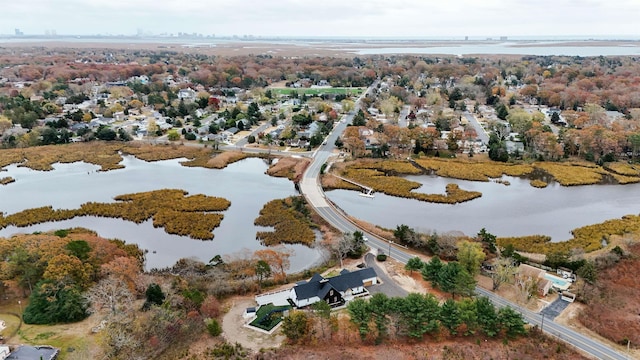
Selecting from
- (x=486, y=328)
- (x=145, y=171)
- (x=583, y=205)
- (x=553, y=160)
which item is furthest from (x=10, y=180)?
(x=553, y=160)

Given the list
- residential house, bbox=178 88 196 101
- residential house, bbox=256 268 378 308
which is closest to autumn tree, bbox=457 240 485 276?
residential house, bbox=256 268 378 308

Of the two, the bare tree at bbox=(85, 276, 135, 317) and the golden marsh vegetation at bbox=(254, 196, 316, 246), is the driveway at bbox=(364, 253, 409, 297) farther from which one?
the bare tree at bbox=(85, 276, 135, 317)

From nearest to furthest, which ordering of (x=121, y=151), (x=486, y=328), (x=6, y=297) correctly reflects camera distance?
(x=486, y=328) → (x=6, y=297) → (x=121, y=151)

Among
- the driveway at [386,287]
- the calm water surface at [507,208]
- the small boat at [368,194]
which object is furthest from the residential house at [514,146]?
the driveway at [386,287]

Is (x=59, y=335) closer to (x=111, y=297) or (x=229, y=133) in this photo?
(x=111, y=297)

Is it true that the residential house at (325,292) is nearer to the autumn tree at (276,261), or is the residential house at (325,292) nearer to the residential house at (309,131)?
the autumn tree at (276,261)

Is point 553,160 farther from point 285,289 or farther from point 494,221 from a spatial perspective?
point 285,289
